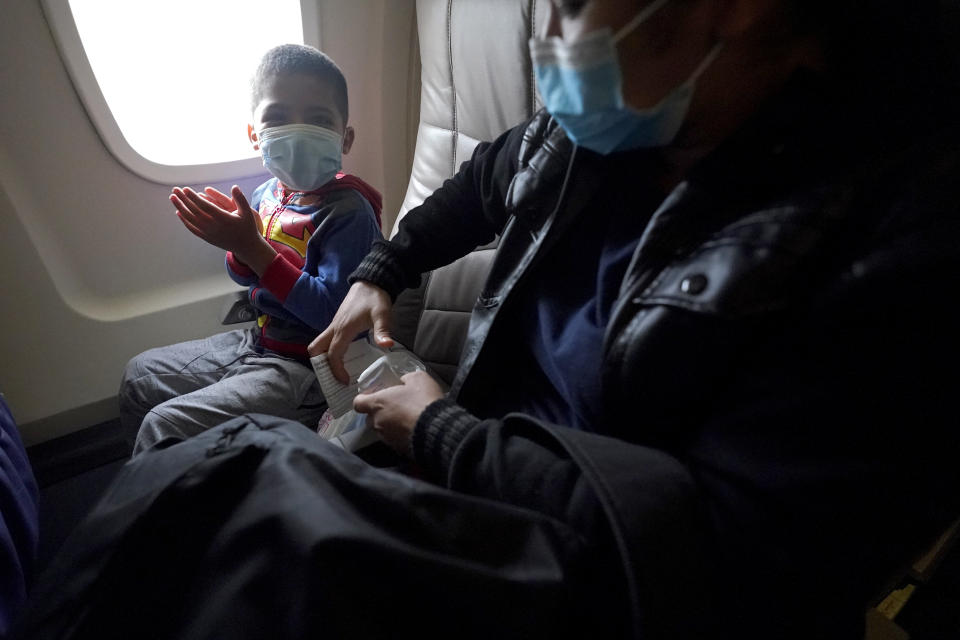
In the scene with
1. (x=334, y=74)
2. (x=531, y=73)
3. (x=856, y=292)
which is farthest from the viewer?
(x=334, y=74)

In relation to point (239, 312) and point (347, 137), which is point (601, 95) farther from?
point (239, 312)

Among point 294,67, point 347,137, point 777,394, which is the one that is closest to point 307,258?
point 347,137

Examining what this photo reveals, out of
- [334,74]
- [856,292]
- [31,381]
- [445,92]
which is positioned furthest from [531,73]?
[31,381]

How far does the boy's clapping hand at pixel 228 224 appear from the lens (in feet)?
3.29

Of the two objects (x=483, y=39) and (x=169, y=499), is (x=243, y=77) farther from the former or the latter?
(x=169, y=499)

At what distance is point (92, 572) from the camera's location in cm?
42

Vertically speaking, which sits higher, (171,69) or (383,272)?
(171,69)

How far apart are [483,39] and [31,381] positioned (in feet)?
5.01

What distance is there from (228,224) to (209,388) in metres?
0.38

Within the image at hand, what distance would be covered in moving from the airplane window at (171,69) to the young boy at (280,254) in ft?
0.73

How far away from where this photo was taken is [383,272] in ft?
3.03

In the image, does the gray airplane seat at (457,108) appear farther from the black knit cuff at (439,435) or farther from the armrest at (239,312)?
the black knit cuff at (439,435)

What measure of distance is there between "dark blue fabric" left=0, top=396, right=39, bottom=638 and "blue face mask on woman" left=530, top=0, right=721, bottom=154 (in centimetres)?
90

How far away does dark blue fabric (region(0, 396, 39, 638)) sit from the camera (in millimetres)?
651
